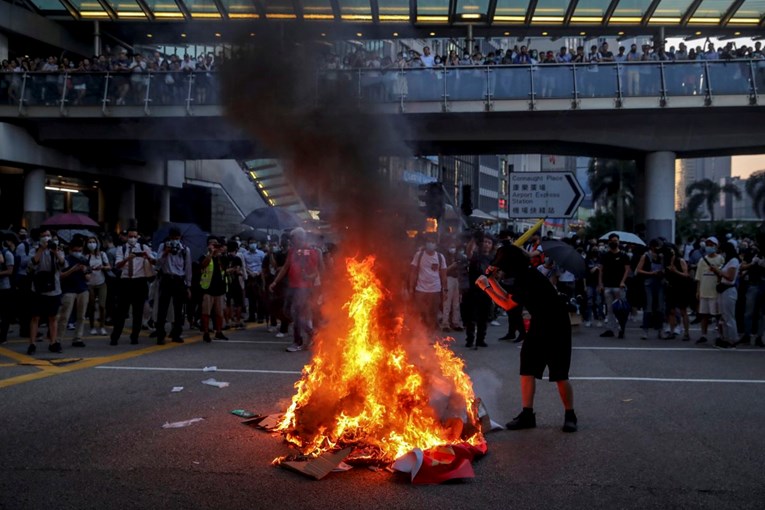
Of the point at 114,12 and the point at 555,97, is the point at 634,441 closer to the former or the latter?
the point at 114,12

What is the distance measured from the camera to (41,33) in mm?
15891

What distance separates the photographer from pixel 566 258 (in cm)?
1215

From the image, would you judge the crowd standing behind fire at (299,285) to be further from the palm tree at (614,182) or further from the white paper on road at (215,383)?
the palm tree at (614,182)

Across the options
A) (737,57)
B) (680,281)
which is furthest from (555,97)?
(680,281)

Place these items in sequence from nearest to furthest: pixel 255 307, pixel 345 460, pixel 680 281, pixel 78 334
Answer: pixel 345 460 < pixel 78 334 < pixel 680 281 < pixel 255 307

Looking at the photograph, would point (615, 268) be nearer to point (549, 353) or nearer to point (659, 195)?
point (549, 353)

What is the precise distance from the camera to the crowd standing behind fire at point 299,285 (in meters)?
10.7

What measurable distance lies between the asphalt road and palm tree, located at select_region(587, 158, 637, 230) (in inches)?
2130

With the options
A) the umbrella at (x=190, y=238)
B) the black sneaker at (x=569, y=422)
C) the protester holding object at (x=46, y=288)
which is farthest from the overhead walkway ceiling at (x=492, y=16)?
the black sneaker at (x=569, y=422)

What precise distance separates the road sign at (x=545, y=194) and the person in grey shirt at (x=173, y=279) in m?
6.10

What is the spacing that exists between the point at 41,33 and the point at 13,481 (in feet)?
46.3

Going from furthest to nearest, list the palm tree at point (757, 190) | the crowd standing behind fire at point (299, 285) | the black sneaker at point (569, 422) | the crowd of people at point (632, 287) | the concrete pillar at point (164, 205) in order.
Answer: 1. the palm tree at point (757, 190)
2. the concrete pillar at point (164, 205)
3. the crowd of people at point (632, 287)
4. the crowd standing behind fire at point (299, 285)
5. the black sneaker at point (569, 422)

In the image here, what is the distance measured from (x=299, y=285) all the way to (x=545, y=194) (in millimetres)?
5259

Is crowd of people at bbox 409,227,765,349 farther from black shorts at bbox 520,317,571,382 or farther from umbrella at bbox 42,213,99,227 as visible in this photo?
umbrella at bbox 42,213,99,227
